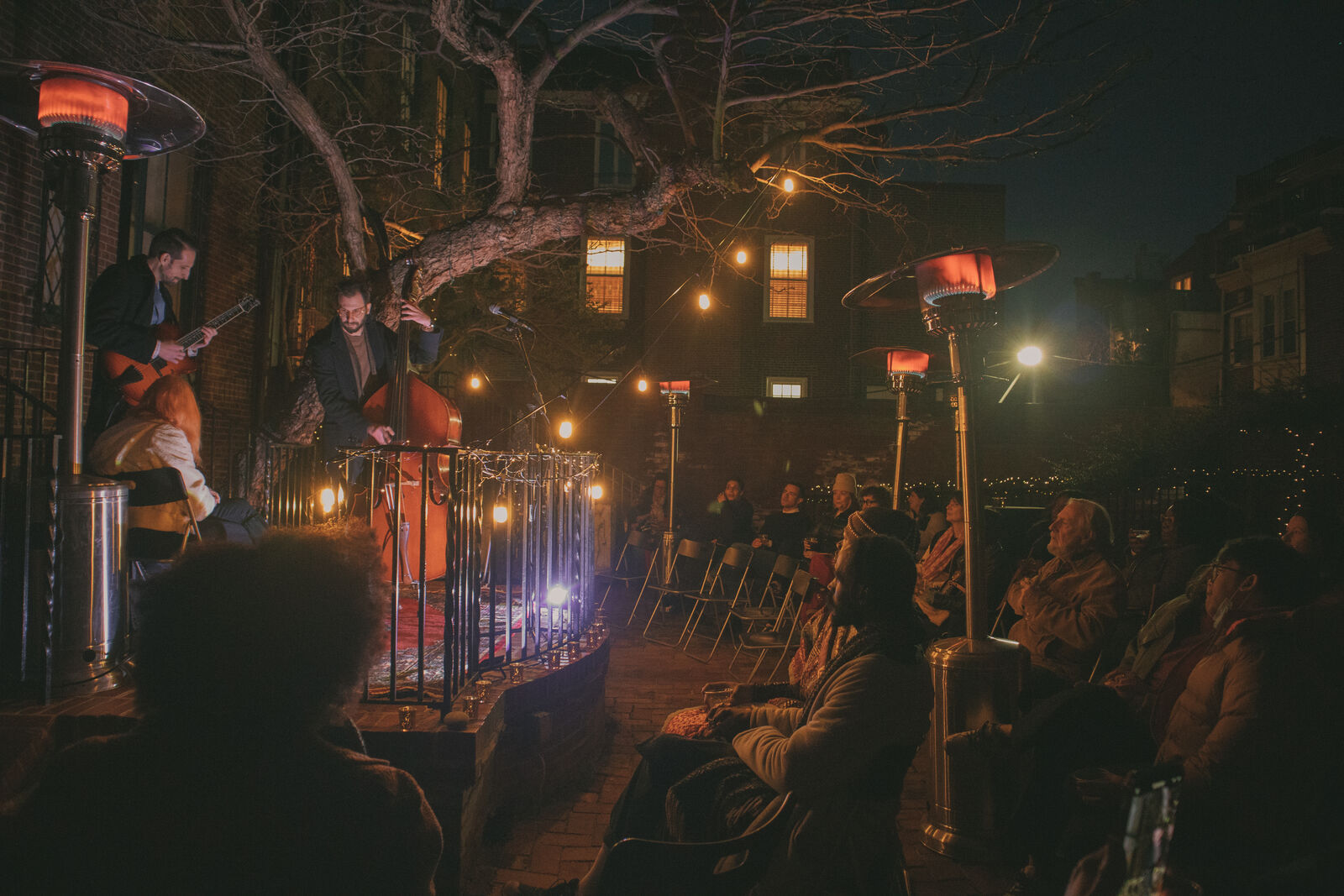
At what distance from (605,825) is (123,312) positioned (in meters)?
3.88

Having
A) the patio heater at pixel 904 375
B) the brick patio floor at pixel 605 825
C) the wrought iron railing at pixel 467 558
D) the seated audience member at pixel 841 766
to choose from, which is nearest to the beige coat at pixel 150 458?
the wrought iron railing at pixel 467 558

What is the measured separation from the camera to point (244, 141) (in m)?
8.66

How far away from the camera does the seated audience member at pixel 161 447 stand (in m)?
3.74

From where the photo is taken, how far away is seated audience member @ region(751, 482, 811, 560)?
10281mm

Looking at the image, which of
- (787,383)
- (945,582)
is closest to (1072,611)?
(945,582)

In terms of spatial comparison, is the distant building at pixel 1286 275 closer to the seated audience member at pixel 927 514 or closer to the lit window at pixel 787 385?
the lit window at pixel 787 385

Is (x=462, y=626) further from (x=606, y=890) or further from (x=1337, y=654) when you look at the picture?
(x=1337, y=654)

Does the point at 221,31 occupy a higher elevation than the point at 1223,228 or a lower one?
lower

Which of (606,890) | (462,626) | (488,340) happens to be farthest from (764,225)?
(606,890)

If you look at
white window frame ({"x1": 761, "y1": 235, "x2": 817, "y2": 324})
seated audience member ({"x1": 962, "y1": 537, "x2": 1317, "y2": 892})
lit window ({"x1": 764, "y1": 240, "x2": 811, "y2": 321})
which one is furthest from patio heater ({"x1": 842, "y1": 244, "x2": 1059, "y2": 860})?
lit window ({"x1": 764, "y1": 240, "x2": 811, "y2": 321})

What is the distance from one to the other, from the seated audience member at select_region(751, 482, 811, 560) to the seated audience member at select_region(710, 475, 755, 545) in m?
0.30

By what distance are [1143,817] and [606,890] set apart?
4.43 ft

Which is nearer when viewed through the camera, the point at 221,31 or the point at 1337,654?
the point at 1337,654

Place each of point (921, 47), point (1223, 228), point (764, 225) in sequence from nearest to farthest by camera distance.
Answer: point (921, 47)
point (764, 225)
point (1223, 228)
